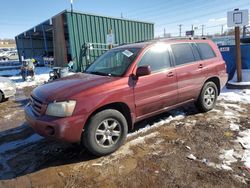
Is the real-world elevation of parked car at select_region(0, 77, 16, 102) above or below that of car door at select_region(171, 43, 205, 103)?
below

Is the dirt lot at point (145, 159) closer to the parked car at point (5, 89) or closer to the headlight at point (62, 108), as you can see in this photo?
the headlight at point (62, 108)

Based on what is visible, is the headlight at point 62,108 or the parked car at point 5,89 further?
the parked car at point 5,89

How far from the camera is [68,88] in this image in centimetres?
363

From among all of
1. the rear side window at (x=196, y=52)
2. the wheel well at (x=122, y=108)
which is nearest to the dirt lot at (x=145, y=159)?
the wheel well at (x=122, y=108)

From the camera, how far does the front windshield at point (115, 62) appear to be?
13.7 ft

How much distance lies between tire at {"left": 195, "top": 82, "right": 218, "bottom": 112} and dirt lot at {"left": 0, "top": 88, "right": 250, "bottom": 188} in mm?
332

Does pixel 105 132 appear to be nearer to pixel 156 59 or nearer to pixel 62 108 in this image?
pixel 62 108

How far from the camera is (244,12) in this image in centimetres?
744

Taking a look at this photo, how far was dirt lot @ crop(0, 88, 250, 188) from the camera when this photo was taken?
3.07 meters

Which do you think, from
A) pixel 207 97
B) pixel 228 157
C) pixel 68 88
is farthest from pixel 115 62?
pixel 228 157

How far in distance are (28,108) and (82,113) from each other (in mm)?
1261

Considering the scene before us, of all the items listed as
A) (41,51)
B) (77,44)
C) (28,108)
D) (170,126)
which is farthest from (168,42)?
(41,51)

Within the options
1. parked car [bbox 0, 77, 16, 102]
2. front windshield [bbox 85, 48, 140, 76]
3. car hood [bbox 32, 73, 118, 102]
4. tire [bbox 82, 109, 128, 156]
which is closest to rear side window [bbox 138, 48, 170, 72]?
front windshield [bbox 85, 48, 140, 76]

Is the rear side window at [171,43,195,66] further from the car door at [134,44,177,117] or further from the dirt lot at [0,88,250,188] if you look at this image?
the dirt lot at [0,88,250,188]
